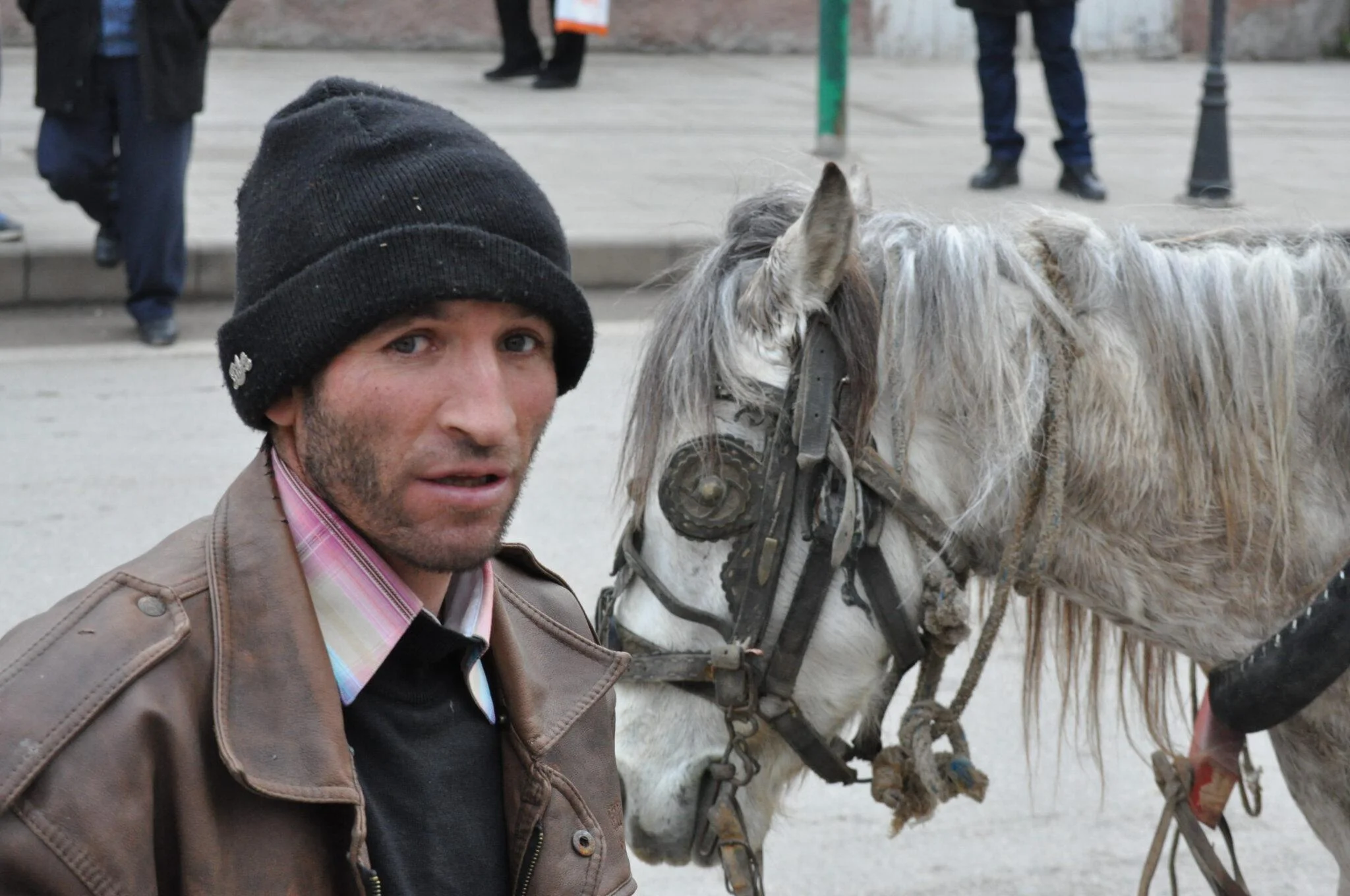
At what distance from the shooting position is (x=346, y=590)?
1377mm

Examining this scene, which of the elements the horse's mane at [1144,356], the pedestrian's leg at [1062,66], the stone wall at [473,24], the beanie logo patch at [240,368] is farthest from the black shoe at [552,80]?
the beanie logo patch at [240,368]

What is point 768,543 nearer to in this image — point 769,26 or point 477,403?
point 477,403

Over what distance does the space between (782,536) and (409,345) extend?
0.83m

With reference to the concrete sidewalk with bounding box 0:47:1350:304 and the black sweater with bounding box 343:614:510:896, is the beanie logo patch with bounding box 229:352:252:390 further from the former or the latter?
the concrete sidewalk with bounding box 0:47:1350:304

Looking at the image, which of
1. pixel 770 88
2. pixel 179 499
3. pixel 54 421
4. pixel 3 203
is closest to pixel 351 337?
pixel 179 499

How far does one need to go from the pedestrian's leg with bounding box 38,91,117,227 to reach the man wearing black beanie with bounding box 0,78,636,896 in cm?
548

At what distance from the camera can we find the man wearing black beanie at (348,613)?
3.89ft

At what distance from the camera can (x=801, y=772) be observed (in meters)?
2.38

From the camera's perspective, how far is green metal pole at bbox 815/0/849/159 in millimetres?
9555

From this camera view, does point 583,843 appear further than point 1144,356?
No

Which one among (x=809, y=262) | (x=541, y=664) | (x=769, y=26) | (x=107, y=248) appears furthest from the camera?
(x=769, y=26)

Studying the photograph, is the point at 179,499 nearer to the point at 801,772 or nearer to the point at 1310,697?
the point at 801,772

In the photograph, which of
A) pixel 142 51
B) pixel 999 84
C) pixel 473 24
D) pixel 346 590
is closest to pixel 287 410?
pixel 346 590

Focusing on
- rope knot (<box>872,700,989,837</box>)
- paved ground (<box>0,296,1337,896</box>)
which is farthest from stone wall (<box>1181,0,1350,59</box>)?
rope knot (<box>872,700,989,837</box>)
